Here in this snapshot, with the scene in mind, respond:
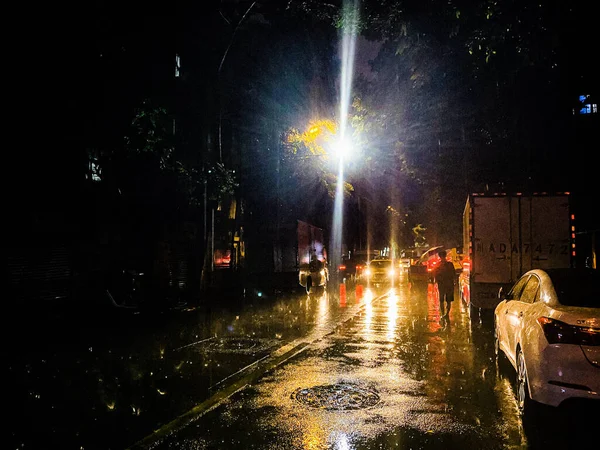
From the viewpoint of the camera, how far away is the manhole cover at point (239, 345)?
35.3 feet

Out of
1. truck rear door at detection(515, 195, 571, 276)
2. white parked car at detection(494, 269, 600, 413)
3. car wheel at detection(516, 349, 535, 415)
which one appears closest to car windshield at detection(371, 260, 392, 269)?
truck rear door at detection(515, 195, 571, 276)

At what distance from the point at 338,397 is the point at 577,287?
122 inches

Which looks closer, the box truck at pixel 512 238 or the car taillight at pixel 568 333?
the car taillight at pixel 568 333

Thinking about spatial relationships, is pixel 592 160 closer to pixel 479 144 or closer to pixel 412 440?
pixel 479 144

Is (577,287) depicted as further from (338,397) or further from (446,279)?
(446,279)

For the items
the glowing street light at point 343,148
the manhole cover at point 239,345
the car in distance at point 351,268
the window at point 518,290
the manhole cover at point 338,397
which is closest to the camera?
the manhole cover at point 338,397

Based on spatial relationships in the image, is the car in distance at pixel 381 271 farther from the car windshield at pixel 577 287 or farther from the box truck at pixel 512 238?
the car windshield at pixel 577 287

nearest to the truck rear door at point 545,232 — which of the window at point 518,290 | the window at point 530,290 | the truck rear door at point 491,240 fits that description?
the truck rear door at point 491,240

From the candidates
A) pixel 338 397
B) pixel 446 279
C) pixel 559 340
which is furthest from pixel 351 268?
pixel 559 340

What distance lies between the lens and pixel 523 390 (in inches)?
248

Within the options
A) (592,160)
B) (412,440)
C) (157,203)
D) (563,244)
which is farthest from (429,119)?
(412,440)

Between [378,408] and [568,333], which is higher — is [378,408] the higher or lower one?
the lower one

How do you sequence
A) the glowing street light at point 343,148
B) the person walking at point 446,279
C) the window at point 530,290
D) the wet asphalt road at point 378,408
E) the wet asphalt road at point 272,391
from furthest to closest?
the glowing street light at point 343,148, the person walking at point 446,279, the window at point 530,290, the wet asphalt road at point 272,391, the wet asphalt road at point 378,408

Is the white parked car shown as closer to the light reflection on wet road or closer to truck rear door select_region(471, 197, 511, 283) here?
the light reflection on wet road
